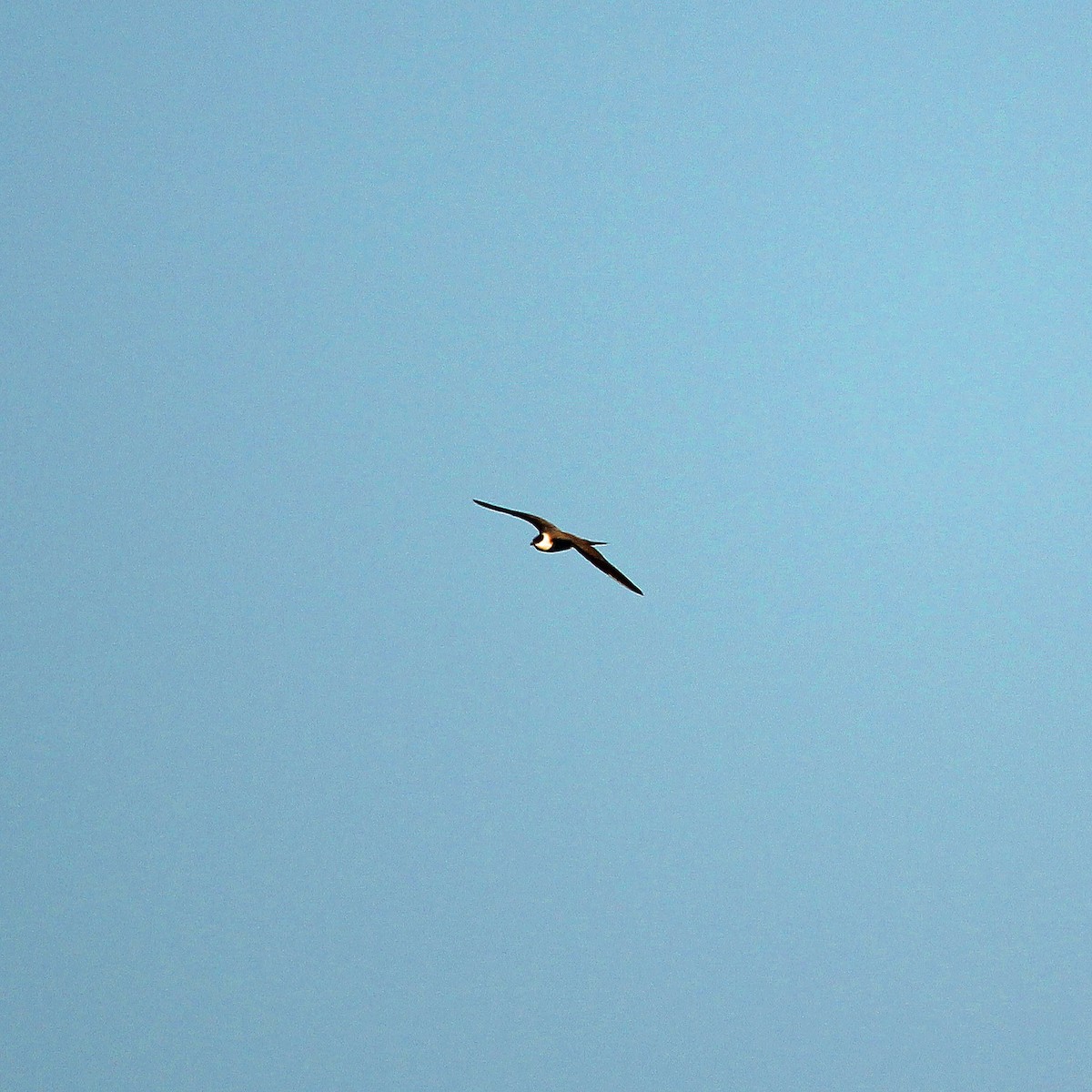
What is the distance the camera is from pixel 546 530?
2766 centimetres

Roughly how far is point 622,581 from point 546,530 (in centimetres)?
142

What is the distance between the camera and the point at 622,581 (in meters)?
27.7
